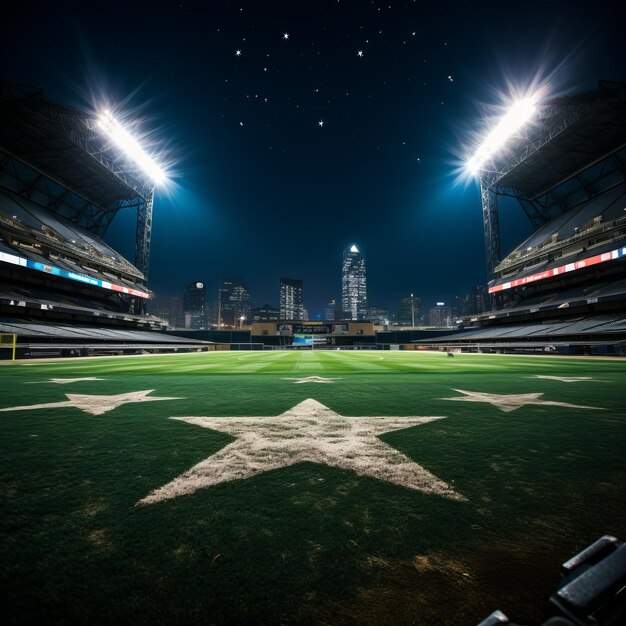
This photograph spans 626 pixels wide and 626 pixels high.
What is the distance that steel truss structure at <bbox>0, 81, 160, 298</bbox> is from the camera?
3008 cm

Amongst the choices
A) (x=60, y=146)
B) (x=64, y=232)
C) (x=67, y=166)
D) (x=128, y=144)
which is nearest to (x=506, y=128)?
(x=128, y=144)

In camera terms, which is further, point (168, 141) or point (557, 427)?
point (168, 141)

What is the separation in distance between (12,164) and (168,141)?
17470 mm

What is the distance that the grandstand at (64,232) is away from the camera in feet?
92.3

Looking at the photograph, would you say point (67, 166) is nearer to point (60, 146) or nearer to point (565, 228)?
point (60, 146)

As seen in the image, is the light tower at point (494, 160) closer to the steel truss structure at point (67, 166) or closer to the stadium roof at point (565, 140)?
the stadium roof at point (565, 140)

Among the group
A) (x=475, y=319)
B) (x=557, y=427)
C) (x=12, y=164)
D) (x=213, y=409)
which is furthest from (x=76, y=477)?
(x=475, y=319)

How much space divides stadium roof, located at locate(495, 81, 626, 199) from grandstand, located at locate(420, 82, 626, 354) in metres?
0.10

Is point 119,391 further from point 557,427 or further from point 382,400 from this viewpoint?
point 557,427

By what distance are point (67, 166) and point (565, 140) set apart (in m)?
59.9

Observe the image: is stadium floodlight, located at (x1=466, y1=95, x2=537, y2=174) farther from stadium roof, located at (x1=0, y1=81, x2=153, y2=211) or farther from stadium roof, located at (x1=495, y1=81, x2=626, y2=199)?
stadium roof, located at (x1=0, y1=81, x2=153, y2=211)

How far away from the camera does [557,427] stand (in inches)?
137

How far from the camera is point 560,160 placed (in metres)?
39.3

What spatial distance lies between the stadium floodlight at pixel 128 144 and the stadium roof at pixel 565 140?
149ft
